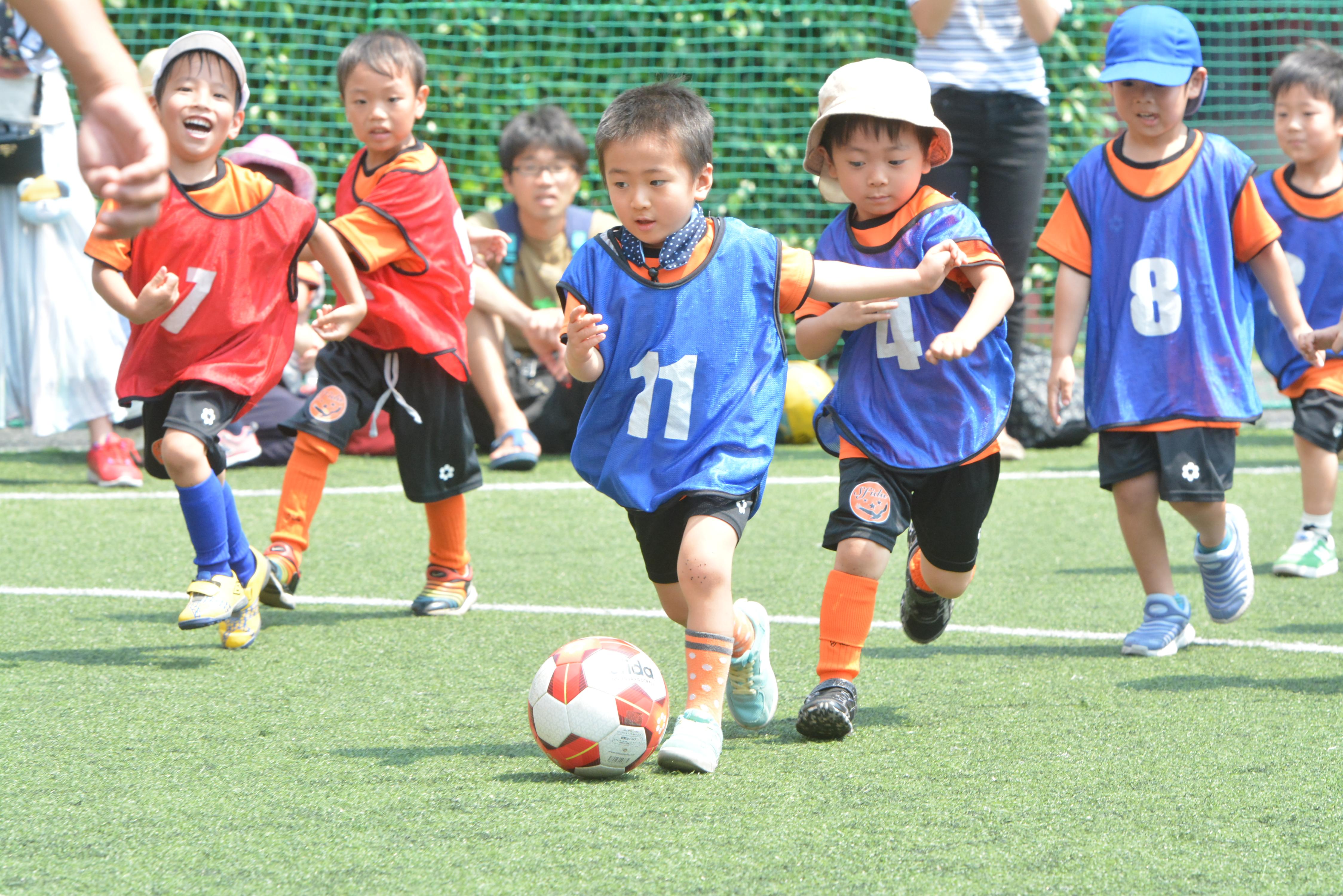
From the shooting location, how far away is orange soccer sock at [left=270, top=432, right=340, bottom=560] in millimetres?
5004

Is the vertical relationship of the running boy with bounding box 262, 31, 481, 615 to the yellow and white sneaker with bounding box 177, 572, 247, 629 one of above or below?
above

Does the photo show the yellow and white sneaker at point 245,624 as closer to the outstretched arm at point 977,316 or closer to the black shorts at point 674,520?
the black shorts at point 674,520

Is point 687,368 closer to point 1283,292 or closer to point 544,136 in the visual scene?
point 1283,292

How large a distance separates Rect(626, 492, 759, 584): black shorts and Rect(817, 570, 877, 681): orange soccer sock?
1.08 feet

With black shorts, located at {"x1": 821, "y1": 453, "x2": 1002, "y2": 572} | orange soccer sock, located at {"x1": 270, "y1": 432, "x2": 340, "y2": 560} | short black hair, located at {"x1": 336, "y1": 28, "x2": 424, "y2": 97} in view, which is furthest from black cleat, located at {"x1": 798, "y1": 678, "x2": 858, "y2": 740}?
short black hair, located at {"x1": 336, "y1": 28, "x2": 424, "y2": 97}

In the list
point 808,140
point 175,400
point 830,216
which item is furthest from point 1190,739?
point 830,216

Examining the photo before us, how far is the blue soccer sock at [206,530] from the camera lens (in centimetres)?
435

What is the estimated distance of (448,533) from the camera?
508 centimetres

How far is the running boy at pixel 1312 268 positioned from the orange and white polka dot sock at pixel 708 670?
292cm

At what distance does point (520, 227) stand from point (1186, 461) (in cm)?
449

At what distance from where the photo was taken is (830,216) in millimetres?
10438

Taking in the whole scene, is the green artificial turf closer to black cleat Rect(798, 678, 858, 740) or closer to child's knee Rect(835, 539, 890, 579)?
black cleat Rect(798, 678, 858, 740)

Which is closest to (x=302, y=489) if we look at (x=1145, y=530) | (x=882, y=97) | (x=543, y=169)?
(x=882, y=97)

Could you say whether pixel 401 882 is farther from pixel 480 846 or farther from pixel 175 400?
pixel 175 400
